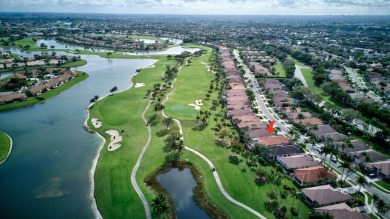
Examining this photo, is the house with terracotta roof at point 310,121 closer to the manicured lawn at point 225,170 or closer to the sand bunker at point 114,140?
the manicured lawn at point 225,170

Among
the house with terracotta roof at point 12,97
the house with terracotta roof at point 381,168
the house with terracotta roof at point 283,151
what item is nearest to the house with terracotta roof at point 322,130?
the house with terracotta roof at point 283,151

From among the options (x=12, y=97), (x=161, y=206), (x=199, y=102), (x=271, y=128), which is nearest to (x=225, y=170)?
(x=161, y=206)

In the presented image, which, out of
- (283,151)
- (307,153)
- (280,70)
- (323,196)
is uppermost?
(280,70)

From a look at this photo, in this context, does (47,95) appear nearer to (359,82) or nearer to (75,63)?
(75,63)

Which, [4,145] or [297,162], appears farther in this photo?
[4,145]

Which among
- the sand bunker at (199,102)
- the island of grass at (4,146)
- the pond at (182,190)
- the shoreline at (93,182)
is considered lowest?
the pond at (182,190)

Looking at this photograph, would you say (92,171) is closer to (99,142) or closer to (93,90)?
(99,142)

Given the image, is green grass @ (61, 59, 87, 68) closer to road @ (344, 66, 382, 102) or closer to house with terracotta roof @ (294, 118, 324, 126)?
house with terracotta roof @ (294, 118, 324, 126)
